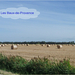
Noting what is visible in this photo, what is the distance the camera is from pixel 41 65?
12531mm

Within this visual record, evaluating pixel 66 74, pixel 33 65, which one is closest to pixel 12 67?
pixel 33 65

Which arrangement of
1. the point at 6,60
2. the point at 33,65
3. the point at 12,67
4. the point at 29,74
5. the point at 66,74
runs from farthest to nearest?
1. the point at 6,60
2. the point at 12,67
3. the point at 33,65
4. the point at 29,74
5. the point at 66,74

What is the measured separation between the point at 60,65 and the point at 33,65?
2.06 m

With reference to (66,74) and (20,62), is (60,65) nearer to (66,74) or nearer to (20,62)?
(66,74)

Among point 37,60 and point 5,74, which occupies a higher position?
point 37,60

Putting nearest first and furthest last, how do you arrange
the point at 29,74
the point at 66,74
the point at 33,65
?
the point at 66,74, the point at 29,74, the point at 33,65

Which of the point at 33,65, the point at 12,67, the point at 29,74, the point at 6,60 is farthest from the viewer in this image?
the point at 6,60

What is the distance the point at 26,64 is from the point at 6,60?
279cm

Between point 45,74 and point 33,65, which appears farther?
point 33,65

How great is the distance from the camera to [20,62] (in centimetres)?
1432

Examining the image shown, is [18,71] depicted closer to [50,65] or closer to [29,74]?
[29,74]

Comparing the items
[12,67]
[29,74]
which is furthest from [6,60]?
[29,74]

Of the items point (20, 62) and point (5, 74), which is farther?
point (20, 62)

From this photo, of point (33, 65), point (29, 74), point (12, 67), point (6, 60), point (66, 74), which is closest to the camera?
point (66, 74)
